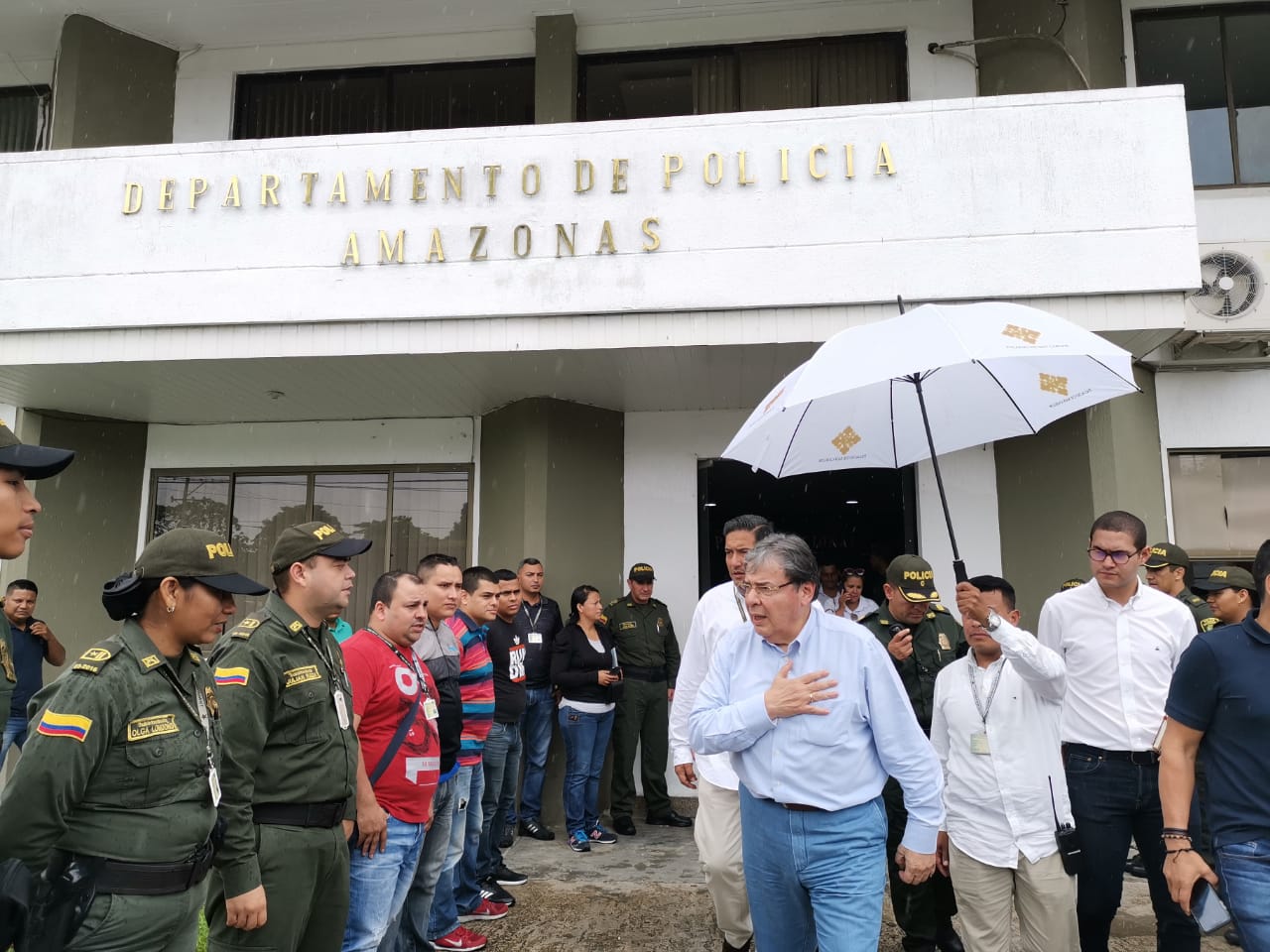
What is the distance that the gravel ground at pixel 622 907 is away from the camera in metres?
4.69

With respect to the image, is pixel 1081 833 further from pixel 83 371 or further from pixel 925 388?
pixel 83 371

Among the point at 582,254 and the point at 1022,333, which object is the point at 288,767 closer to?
the point at 1022,333

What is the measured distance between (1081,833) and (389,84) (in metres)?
8.84

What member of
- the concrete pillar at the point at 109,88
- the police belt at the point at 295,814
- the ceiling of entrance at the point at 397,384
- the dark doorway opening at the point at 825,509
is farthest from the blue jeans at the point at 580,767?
the concrete pillar at the point at 109,88

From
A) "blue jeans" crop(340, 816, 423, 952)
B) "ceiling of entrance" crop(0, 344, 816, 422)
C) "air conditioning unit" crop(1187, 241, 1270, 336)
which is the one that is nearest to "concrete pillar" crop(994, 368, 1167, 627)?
"air conditioning unit" crop(1187, 241, 1270, 336)

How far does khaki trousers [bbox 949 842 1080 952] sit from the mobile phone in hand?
0.77m

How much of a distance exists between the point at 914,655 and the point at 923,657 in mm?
45

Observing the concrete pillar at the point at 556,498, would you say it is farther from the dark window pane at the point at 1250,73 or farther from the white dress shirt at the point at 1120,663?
the dark window pane at the point at 1250,73

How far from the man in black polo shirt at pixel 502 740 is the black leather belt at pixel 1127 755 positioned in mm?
3313

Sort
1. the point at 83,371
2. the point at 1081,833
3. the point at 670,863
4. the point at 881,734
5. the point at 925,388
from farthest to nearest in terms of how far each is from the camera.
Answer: the point at 83,371 → the point at 670,863 → the point at 925,388 → the point at 1081,833 → the point at 881,734

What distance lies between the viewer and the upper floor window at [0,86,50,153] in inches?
363

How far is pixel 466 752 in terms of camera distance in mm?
4578

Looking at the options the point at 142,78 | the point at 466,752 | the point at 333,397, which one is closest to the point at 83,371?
the point at 333,397

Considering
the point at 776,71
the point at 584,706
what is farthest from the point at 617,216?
the point at 584,706
